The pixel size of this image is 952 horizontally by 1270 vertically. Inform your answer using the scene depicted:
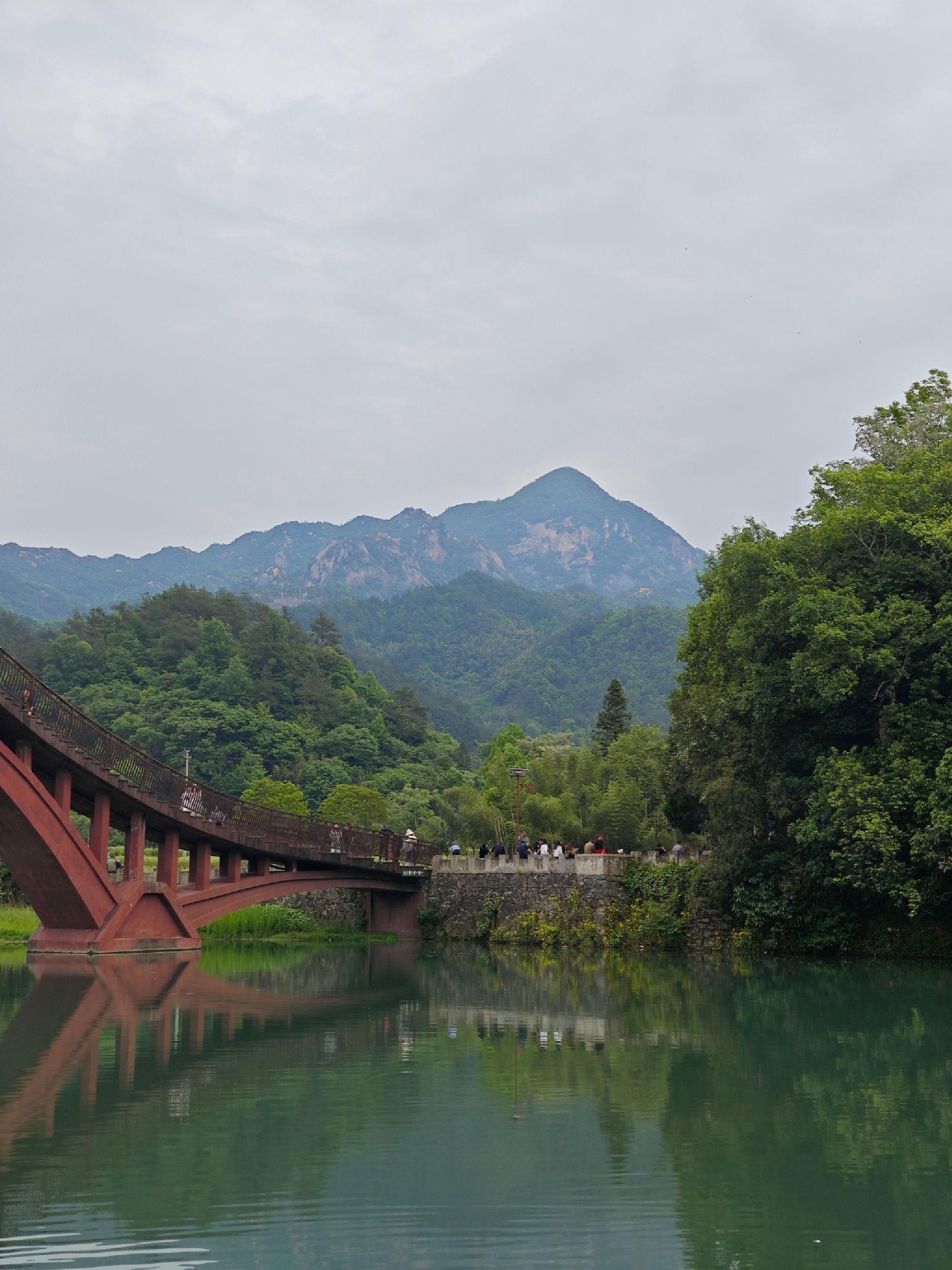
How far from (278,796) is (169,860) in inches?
1316

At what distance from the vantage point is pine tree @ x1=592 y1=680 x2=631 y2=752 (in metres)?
73.9

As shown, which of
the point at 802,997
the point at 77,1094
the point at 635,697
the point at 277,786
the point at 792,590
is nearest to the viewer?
the point at 77,1094

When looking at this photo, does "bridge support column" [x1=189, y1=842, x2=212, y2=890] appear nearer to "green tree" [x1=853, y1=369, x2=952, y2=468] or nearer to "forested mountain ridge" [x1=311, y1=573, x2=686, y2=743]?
"green tree" [x1=853, y1=369, x2=952, y2=468]

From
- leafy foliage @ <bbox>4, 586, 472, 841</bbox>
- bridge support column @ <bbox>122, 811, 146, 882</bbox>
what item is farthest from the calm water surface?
leafy foliage @ <bbox>4, 586, 472, 841</bbox>

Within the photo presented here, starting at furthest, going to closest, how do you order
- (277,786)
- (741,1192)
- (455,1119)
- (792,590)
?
(277,786) < (792,590) < (455,1119) < (741,1192)

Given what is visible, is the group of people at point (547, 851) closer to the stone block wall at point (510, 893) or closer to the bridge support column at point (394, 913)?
the stone block wall at point (510, 893)

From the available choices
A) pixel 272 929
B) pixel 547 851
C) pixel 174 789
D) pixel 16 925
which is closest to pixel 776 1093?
pixel 174 789

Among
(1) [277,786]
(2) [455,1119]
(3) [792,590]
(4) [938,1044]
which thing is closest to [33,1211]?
(2) [455,1119]

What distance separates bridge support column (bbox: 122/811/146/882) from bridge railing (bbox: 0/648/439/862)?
78 centimetres

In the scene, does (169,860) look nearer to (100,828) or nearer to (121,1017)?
(100,828)

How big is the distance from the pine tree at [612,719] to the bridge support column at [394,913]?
31381 millimetres

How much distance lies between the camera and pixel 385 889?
39.5m

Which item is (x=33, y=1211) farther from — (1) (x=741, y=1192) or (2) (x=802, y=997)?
(2) (x=802, y=997)

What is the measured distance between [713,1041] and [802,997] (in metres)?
5.89
